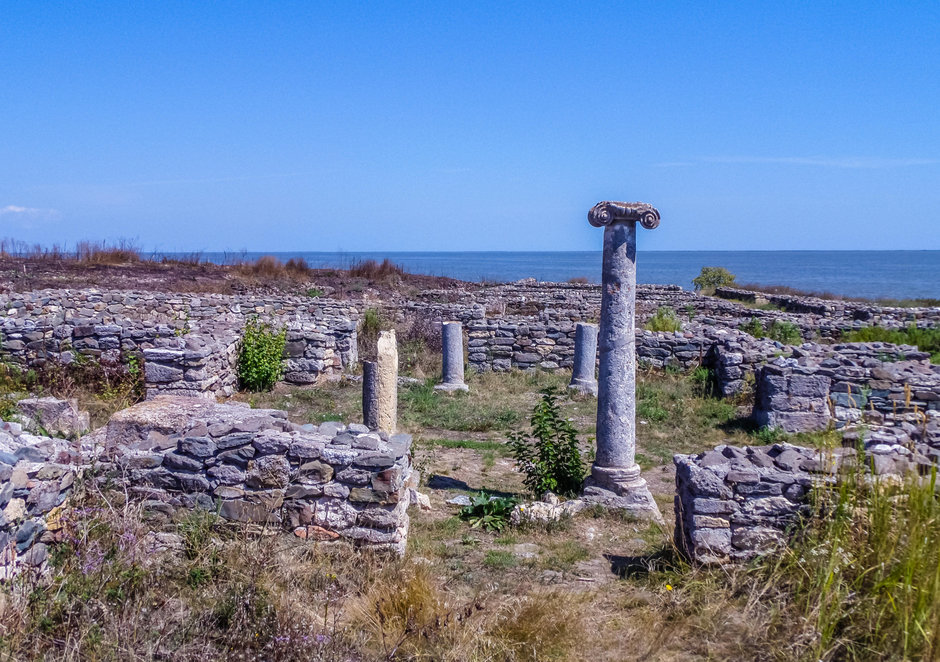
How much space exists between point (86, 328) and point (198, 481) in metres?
8.07

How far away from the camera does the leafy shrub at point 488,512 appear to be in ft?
21.7

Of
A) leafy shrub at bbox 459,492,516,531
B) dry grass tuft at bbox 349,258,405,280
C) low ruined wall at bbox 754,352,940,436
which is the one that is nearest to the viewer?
leafy shrub at bbox 459,492,516,531

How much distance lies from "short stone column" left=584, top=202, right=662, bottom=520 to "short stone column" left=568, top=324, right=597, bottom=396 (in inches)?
245

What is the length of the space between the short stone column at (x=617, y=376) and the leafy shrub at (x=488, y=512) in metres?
1.01

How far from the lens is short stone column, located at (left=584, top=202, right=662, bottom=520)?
23.8ft

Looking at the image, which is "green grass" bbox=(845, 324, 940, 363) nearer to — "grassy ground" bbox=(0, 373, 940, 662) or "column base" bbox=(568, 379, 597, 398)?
"column base" bbox=(568, 379, 597, 398)

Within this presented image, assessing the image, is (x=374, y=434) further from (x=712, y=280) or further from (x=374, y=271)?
(x=712, y=280)

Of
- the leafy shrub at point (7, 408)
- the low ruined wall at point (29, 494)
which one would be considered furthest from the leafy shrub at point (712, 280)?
the low ruined wall at point (29, 494)

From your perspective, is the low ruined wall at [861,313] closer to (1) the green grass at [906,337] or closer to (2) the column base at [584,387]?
(1) the green grass at [906,337]

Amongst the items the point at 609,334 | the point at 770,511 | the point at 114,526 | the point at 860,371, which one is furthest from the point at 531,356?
the point at 114,526

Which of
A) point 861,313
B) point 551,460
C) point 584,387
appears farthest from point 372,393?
point 861,313

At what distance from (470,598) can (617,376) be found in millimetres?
3330

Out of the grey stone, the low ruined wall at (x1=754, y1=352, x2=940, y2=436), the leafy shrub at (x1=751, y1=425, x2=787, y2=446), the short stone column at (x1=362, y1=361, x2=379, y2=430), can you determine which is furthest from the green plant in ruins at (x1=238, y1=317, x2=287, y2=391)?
the low ruined wall at (x1=754, y1=352, x2=940, y2=436)

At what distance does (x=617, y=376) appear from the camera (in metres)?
7.39
